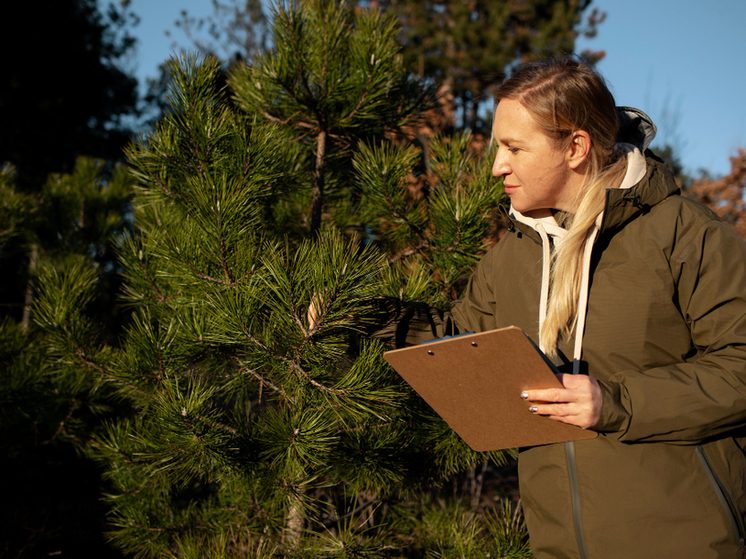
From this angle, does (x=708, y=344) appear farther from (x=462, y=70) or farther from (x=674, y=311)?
(x=462, y=70)

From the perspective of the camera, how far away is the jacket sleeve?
2.85 feet

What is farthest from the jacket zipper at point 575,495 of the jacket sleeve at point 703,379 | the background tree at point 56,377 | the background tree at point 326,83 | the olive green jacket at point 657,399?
the background tree at point 56,377

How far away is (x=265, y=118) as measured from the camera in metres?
1.84

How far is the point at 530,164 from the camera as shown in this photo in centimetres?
110

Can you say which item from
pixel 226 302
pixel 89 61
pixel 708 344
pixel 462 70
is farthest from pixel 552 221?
pixel 89 61

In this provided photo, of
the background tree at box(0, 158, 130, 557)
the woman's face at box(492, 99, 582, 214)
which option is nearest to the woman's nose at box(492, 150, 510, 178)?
the woman's face at box(492, 99, 582, 214)

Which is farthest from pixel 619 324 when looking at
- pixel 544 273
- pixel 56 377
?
pixel 56 377

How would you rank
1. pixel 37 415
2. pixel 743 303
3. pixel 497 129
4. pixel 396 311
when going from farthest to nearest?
1. pixel 37 415
2. pixel 396 311
3. pixel 497 129
4. pixel 743 303

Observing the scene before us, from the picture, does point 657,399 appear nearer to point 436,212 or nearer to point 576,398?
point 576,398

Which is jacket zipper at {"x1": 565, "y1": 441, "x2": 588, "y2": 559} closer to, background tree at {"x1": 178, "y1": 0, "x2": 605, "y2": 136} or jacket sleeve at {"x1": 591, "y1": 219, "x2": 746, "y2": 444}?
jacket sleeve at {"x1": 591, "y1": 219, "x2": 746, "y2": 444}

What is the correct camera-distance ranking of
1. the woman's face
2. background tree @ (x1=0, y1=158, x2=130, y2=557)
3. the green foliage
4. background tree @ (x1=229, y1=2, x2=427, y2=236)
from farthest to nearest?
background tree @ (x1=0, y1=158, x2=130, y2=557), background tree @ (x1=229, y1=2, x2=427, y2=236), the green foliage, the woman's face

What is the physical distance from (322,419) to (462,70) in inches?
233

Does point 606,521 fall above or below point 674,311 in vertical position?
below

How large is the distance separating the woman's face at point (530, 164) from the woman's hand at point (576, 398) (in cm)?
42
